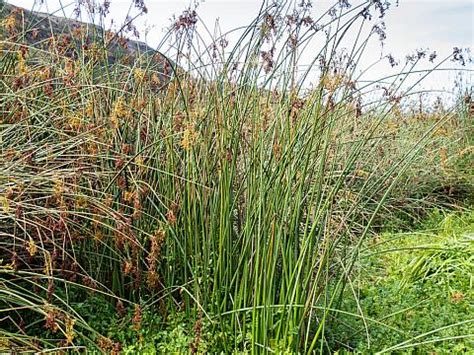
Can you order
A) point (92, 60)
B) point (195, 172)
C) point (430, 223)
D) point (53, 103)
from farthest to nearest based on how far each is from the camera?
1. point (430, 223)
2. point (92, 60)
3. point (53, 103)
4. point (195, 172)

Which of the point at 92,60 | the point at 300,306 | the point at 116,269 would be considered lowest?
the point at 116,269

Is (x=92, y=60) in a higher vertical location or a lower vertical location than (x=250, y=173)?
higher

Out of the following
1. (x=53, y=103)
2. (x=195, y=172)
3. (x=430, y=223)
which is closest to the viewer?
(x=195, y=172)

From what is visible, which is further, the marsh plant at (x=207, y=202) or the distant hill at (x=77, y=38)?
the distant hill at (x=77, y=38)

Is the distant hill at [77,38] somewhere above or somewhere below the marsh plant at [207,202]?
above

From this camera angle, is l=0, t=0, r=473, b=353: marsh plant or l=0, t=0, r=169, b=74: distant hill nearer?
l=0, t=0, r=473, b=353: marsh plant

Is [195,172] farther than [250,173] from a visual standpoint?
Yes

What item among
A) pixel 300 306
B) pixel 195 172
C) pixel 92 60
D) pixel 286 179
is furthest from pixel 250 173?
pixel 92 60

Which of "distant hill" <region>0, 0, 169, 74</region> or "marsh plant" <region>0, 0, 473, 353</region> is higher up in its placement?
"distant hill" <region>0, 0, 169, 74</region>

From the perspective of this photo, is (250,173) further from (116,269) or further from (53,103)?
(53,103)

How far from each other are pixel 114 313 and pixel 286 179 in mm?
935

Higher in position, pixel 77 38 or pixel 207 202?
pixel 77 38

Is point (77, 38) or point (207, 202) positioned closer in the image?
point (207, 202)

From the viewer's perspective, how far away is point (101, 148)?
261 cm
